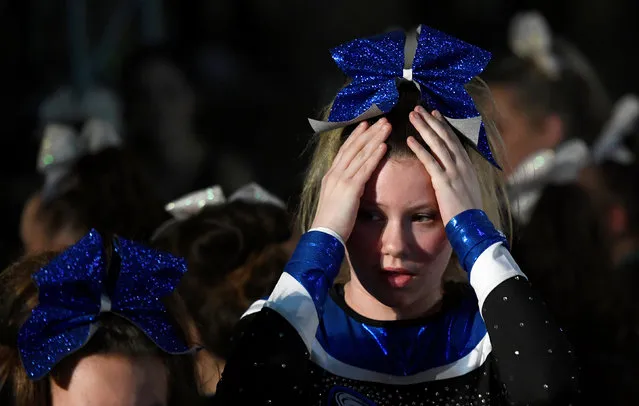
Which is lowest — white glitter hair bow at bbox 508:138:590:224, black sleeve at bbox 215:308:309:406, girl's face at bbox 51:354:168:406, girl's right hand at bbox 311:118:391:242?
white glitter hair bow at bbox 508:138:590:224

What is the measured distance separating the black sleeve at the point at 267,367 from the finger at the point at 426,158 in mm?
Result: 401

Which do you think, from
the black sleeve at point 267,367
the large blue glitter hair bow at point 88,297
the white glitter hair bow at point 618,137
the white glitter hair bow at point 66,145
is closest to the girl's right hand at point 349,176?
the black sleeve at point 267,367

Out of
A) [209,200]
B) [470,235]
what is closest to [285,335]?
[470,235]

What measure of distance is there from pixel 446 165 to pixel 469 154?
5.5 inches

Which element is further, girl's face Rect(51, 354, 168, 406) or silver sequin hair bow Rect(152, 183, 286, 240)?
silver sequin hair bow Rect(152, 183, 286, 240)

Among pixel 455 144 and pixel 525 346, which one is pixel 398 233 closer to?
pixel 455 144

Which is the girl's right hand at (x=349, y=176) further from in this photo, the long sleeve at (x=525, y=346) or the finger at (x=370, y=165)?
the long sleeve at (x=525, y=346)

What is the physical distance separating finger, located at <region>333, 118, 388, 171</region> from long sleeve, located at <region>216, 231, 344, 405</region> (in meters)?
0.15

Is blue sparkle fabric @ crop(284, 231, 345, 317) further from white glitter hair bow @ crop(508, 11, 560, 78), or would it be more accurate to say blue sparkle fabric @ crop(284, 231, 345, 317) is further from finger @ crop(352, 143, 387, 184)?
white glitter hair bow @ crop(508, 11, 560, 78)

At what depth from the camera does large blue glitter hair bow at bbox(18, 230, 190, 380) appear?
2.51m

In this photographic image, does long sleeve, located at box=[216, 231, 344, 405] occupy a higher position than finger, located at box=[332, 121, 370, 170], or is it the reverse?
finger, located at box=[332, 121, 370, 170]

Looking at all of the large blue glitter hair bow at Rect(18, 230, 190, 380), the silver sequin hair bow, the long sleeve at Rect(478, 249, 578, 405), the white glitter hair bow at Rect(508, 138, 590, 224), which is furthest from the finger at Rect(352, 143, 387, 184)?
the white glitter hair bow at Rect(508, 138, 590, 224)

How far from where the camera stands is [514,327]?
90.8 inches

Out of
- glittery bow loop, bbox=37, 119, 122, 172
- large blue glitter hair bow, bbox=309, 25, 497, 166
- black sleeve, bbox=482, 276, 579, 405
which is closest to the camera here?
black sleeve, bbox=482, 276, 579, 405
